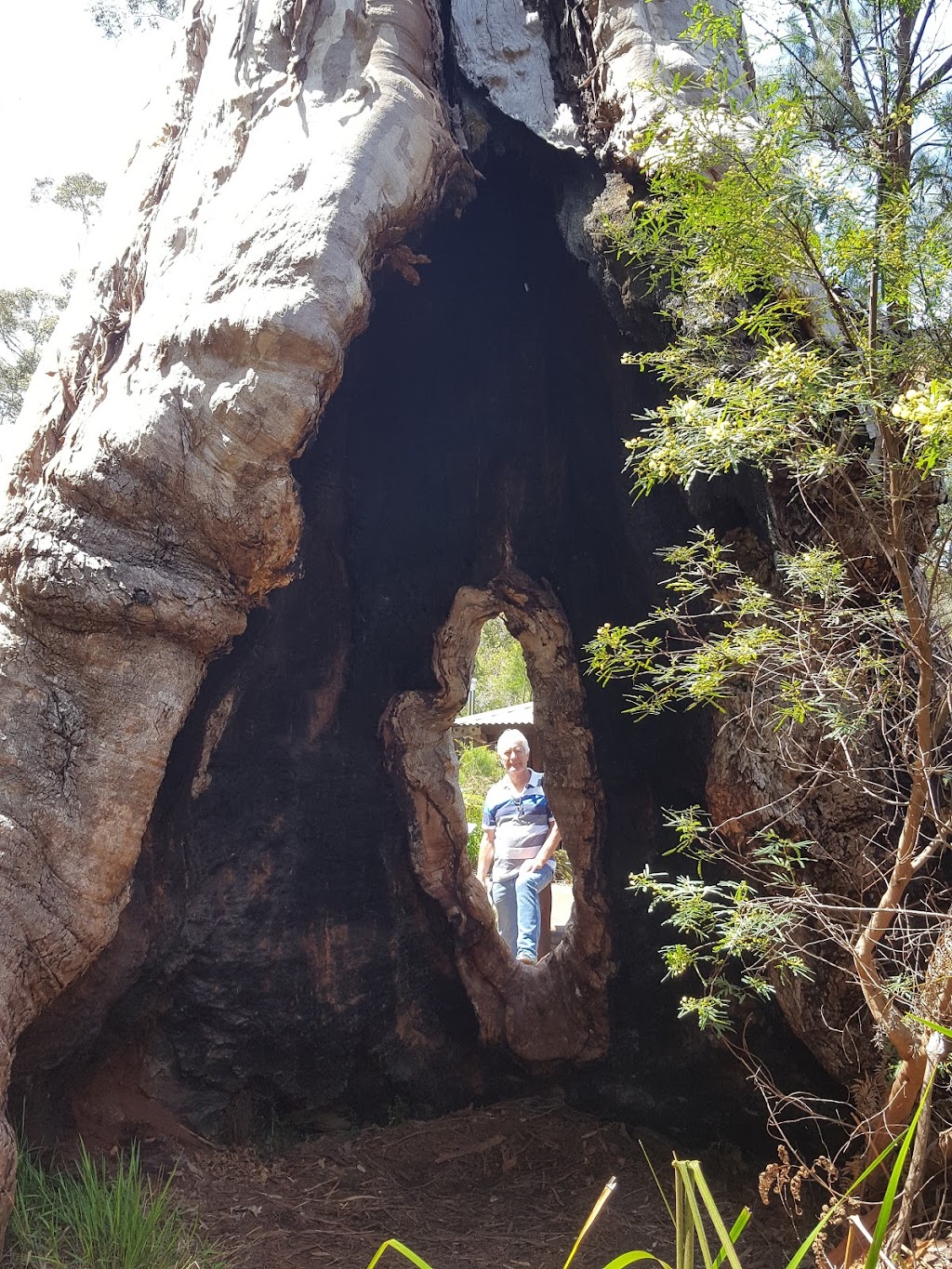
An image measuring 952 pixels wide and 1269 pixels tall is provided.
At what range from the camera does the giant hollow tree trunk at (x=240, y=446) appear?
2.68 m

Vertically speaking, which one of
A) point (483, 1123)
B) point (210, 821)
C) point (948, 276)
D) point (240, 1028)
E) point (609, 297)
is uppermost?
point (609, 297)

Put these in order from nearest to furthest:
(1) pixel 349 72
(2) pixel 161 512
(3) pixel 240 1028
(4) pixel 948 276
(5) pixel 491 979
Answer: (4) pixel 948 276
(2) pixel 161 512
(1) pixel 349 72
(3) pixel 240 1028
(5) pixel 491 979

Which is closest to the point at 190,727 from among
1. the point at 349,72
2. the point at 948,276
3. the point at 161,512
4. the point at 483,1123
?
the point at 161,512

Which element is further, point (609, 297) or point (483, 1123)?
point (483, 1123)

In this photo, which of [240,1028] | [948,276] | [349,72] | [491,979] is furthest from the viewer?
[491,979]

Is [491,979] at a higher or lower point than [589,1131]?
Result: higher

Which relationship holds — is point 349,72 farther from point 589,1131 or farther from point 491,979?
point 589,1131

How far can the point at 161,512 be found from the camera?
2775 mm

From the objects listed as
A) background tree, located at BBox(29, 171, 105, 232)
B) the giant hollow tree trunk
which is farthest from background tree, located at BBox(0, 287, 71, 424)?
the giant hollow tree trunk

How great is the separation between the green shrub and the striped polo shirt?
250 centimetres

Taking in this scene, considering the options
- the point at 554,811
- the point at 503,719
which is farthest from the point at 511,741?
the point at 503,719

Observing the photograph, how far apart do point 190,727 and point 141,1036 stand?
986 millimetres

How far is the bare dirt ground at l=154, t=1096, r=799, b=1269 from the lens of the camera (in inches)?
113

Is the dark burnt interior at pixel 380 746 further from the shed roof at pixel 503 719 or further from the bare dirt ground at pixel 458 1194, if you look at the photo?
the shed roof at pixel 503 719
